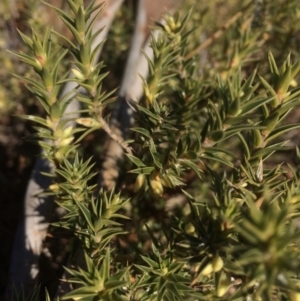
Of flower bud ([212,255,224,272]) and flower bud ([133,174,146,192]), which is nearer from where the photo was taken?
flower bud ([212,255,224,272])

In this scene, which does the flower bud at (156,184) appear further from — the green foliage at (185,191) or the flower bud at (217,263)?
the flower bud at (217,263)

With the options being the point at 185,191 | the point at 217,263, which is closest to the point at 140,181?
the point at 185,191

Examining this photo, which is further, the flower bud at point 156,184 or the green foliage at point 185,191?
the flower bud at point 156,184

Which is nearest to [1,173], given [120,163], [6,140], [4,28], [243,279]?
[6,140]

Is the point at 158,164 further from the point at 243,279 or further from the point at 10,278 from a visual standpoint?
the point at 10,278

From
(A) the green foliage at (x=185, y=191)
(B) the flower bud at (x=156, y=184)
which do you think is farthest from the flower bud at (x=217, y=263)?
(B) the flower bud at (x=156, y=184)

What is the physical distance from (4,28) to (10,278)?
1.35m

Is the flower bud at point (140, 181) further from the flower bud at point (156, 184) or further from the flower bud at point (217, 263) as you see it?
the flower bud at point (217, 263)

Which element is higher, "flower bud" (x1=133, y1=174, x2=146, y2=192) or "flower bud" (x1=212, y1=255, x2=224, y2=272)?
"flower bud" (x1=212, y1=255, x2=224, y2=272)

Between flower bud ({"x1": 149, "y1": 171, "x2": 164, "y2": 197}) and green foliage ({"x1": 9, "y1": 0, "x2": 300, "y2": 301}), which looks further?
flower bud ({"x1": 149, "y1": 171, "x2": 164, "y2": 197})

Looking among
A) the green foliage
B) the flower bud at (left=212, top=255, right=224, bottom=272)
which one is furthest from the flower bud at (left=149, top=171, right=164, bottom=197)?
the flower bud at (left=212, top=255, right=224, bottom=272)

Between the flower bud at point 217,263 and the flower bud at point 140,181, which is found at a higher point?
the flower bud at point 217,263

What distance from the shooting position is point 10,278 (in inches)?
47.3

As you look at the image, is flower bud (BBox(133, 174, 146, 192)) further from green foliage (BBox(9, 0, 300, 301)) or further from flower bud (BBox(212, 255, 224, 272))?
flower bud (BBox(212, 255, 224, 272))
